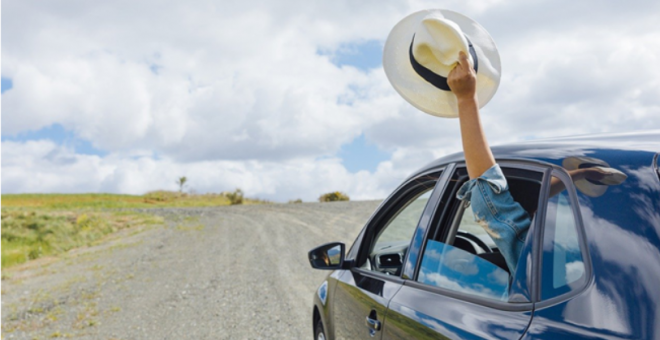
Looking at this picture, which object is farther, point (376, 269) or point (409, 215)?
point (409, 215)

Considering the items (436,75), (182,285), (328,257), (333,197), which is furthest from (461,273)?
(333,197)

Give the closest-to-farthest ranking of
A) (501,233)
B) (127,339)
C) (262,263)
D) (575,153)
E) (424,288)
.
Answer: (575,153) < (501,233) < (424,288) < (127,339) < (262,263)

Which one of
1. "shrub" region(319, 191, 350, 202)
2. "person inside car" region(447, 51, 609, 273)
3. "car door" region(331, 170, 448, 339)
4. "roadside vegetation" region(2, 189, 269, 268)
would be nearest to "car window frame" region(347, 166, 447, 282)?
"car door" region(331, 170, 448, 339)

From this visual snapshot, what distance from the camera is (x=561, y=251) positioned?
1.61 m

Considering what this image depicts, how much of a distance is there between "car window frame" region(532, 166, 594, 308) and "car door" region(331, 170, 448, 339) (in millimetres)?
881

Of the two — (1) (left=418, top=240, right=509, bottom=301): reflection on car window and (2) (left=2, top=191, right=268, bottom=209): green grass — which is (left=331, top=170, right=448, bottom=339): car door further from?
(2) (left=2, top=191, right=268, bottom=209): green grass

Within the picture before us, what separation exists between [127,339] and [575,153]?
25.1 ft

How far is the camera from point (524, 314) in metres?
1.61

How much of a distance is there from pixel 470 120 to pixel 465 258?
0.56 m

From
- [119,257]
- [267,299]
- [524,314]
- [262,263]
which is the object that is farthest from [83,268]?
[524,314]

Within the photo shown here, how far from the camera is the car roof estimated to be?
157cm

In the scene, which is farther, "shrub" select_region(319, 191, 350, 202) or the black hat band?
"shrub" select_region(319, 191, 350, 202)

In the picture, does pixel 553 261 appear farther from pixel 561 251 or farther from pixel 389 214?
pixel 389 214

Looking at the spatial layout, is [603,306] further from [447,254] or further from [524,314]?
[447,254]
